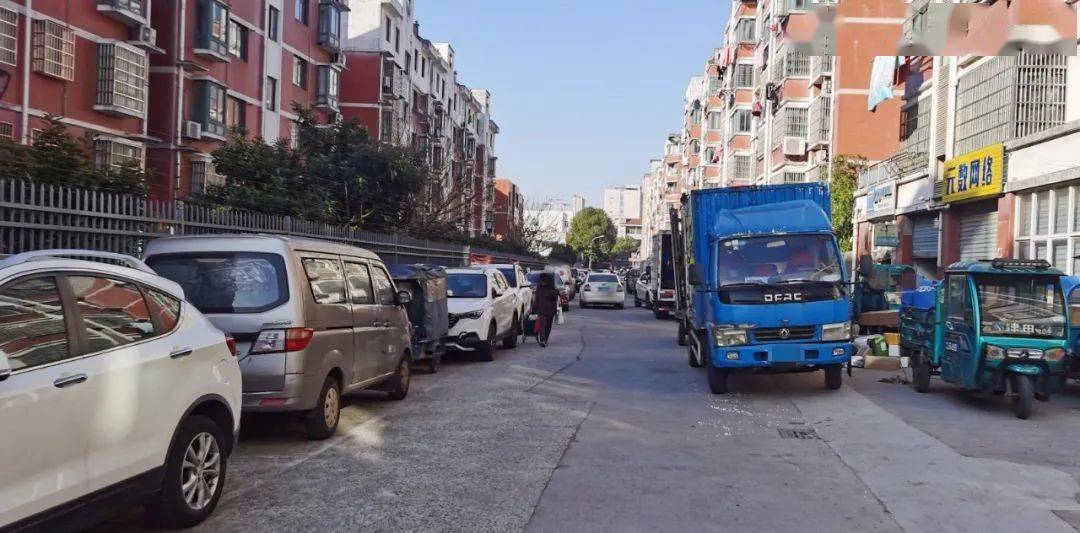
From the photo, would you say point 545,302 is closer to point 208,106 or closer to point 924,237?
point 924,237

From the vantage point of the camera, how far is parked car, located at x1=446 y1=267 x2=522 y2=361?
16062 millimetres

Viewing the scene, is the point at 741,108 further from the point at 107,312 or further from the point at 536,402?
the point at 107,312

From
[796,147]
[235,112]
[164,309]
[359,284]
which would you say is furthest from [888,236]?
[164,309]

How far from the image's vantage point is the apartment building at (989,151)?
1827cm

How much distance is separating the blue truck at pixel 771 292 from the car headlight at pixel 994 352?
1.88m

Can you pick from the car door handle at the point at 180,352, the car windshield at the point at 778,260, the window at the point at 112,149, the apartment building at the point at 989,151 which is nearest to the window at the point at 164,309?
the car door handle at the point at 180,352

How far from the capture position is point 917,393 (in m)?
12.5

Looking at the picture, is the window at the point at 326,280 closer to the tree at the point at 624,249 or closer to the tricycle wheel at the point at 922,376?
the tricycle wheel at the point at 922,376

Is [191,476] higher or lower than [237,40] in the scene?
lower

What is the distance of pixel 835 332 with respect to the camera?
11.8 metres

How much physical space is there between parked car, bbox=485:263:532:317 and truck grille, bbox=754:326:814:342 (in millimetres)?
8725

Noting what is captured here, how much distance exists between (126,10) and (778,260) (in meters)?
21.1

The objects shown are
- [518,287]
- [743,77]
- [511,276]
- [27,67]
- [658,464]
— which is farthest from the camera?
[743,77]

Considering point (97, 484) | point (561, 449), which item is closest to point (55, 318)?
point (97, 484)
